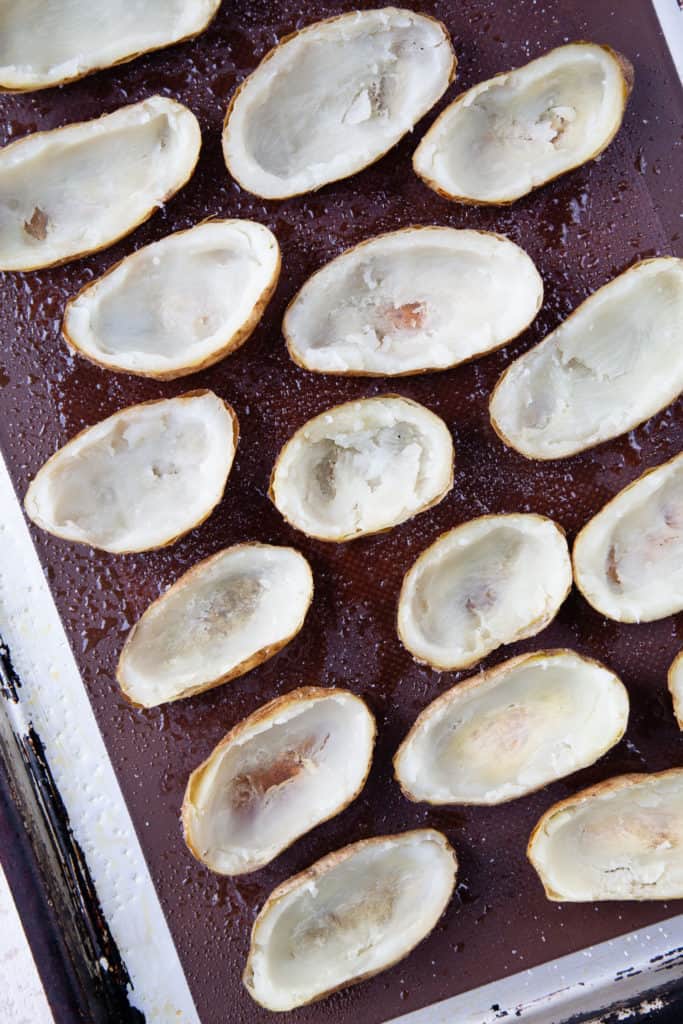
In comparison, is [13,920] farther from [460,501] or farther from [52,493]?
[460,501]

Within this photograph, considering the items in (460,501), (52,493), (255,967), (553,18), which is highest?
(553,18)

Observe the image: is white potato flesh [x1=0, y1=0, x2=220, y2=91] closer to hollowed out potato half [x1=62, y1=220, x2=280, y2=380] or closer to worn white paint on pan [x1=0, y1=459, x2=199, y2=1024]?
hollowed out potato half [x1=62, y1=220, x2=280, y2=380]

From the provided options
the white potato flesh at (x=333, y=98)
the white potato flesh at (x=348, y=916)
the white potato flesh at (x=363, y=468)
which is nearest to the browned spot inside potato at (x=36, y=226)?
the white potato flesh at (x=333, y=98)

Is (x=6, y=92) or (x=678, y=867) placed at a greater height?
(x=6, y=92)

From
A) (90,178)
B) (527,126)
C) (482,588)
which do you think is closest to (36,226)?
(90,178)

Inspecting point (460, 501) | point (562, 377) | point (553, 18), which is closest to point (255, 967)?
point (460, 501)

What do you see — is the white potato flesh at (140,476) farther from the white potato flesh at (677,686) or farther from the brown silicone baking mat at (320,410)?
the white potato flesh at (677,686)
